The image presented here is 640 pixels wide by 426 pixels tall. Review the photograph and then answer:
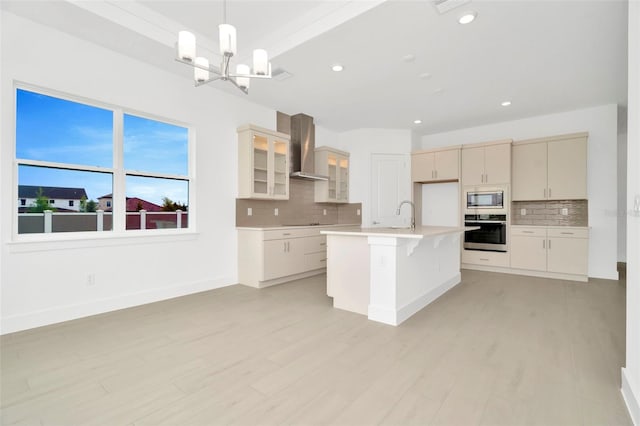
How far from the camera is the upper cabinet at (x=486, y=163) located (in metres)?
5.31

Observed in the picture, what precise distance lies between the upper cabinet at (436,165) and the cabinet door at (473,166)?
0.12 metres

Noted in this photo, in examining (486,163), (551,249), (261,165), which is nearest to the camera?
(261,165)

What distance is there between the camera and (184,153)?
4.12 m

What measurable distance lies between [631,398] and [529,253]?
3.94 metres

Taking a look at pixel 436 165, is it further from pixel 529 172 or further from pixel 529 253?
pixel 529 253

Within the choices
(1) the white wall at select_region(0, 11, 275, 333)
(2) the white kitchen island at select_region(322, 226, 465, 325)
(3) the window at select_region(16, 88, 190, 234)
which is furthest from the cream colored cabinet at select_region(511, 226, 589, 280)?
(3) the window at select_region(16, 88, 190, 234)

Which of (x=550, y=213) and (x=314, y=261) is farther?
(x=550, y=213)

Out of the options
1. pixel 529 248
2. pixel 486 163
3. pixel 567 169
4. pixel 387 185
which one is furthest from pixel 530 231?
pixel 387 185

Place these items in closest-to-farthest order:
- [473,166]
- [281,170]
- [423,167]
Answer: [281,170] < [473,166] < [423,167]

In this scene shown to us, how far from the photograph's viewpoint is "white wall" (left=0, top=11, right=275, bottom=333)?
2.69 metres

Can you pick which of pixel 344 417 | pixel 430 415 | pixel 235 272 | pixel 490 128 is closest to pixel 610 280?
pixel 490 128

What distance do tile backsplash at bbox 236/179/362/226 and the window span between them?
3.15 feet

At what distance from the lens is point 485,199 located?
18.1 feet

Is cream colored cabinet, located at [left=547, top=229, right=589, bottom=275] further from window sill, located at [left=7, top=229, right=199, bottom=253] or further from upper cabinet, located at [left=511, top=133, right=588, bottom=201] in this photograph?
window sill, located at [left=7, top=229, right=199, bottom=253]
